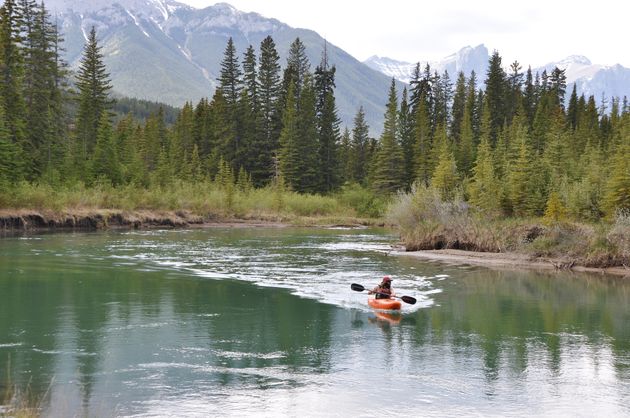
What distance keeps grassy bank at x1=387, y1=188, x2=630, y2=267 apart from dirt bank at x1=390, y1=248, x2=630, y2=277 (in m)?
0.37

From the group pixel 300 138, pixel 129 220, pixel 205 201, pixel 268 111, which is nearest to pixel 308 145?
pixel 300 138

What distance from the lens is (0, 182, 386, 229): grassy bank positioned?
58.8 m

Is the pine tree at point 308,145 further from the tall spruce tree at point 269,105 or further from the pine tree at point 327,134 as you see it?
the tall spruce tree at point 269,105

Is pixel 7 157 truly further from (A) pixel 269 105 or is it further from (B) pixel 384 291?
(A) pixel 269 105

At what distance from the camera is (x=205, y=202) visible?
7806 centimetres

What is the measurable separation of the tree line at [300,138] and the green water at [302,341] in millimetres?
19431

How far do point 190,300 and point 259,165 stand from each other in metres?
77.6

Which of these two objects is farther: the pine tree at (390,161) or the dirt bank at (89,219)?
the pine tree at (390,161)

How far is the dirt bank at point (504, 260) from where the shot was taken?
3595cm

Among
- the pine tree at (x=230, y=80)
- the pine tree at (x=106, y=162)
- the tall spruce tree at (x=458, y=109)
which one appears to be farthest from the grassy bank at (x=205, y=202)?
the tall spruce tree at (x=458, y=109)

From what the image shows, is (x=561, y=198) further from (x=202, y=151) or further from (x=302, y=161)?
(x=202, y=151)

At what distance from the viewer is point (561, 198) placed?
48281 millimetres

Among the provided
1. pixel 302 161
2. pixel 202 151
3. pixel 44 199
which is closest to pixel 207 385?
pixel 44 199

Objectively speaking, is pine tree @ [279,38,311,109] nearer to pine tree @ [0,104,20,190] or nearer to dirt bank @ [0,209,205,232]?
dirt bank @ [0,209,205,232]
